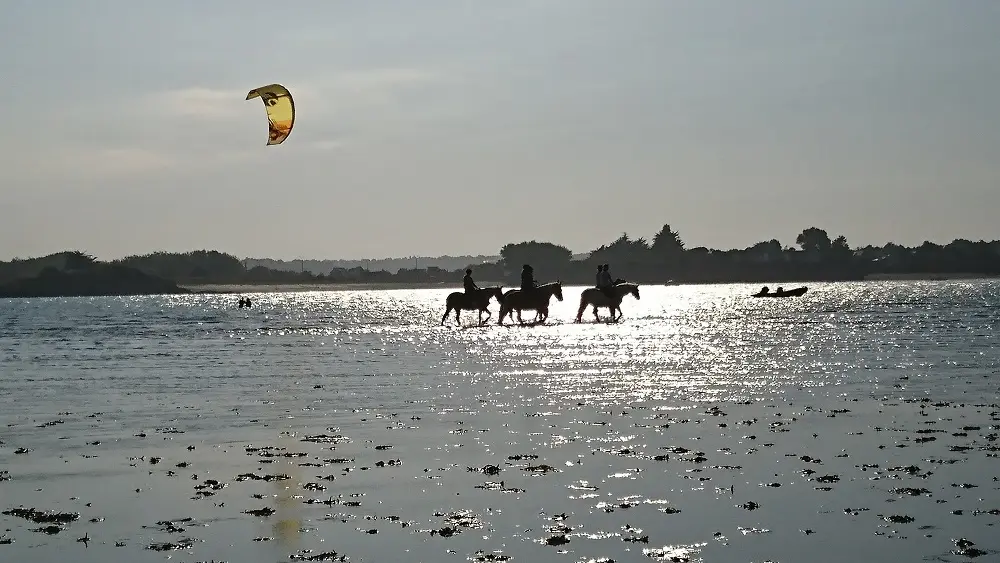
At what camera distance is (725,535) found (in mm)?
10094

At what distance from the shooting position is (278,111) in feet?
92.1

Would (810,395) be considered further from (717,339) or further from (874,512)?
(717,339)

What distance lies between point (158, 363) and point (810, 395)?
62.4ft

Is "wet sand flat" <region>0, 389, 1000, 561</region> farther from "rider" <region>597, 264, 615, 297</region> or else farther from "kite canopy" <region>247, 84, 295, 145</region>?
"rider" <region>597, 264, 615, 297</region>

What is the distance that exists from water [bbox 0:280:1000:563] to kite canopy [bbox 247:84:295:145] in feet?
19.4

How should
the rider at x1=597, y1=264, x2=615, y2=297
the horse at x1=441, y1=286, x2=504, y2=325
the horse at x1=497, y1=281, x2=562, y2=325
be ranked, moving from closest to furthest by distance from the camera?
the horse at x1=497, y1=281, x2=562, y2=325 → the horse at x1=441, y1=286, x2=504, y2=325 → the rider at x1=597, y1=264, x2=615, y2=297

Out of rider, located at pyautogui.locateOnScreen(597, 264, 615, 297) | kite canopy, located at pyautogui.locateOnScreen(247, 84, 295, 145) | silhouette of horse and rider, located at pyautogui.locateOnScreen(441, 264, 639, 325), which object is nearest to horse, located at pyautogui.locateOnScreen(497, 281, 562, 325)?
silhouette of horse and rider, located at pyautogui.locateOnScreen(441, 264, 639, 325)

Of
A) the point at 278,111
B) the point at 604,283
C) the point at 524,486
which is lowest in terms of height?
the point at 524,486

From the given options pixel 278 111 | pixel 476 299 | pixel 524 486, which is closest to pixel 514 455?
pixel 524 486

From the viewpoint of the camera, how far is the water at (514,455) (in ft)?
33.2

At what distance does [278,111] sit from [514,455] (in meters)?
16.1

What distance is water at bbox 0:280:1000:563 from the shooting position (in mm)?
10109

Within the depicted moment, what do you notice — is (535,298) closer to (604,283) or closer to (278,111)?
(604,283)

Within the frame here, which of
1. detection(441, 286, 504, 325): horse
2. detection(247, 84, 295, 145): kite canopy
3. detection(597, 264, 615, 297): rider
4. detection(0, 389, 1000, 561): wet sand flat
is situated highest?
detection(247, 84, 295, 145): kite canopy
